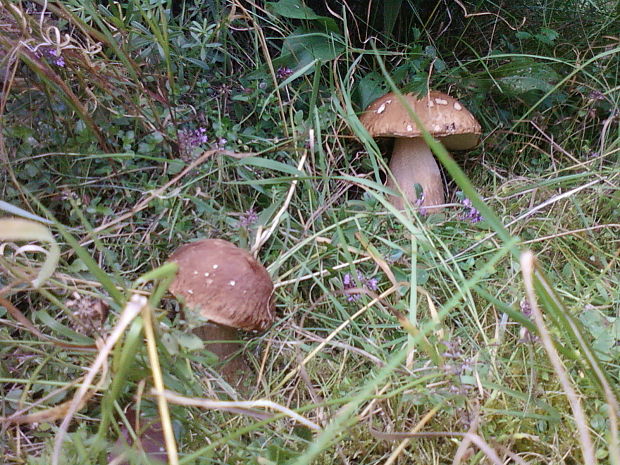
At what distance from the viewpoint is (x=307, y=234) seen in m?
1.60

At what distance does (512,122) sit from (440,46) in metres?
0.39

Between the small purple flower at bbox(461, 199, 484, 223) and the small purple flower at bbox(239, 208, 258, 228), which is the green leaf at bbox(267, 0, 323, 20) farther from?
the small purple flower at bbox(461, 199, 484, 223)

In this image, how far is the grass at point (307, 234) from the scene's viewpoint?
102 centimetres

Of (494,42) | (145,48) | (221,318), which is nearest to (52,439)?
(221,318)

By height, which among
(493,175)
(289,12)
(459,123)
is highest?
(289,12)

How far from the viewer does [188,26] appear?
1.81 meters

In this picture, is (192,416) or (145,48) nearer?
(192,416)

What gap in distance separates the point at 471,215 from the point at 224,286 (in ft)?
2.96

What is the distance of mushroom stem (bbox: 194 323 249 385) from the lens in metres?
1.36

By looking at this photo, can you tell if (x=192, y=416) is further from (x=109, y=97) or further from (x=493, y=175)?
(x=493, y=175)

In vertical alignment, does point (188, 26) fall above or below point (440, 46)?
above

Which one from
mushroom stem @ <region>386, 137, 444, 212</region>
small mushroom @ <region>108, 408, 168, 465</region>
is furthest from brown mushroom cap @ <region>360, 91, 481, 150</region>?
small mushroom @ <region>108, 408, 168, 465</region>

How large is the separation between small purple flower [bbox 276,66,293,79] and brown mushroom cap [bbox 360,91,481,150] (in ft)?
0.99

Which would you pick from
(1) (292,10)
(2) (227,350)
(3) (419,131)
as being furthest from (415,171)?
(2) (227,350)
